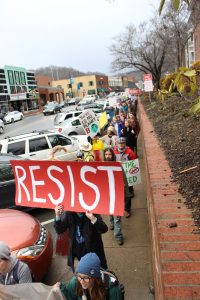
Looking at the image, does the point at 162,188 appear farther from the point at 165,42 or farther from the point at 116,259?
the point at 165,42

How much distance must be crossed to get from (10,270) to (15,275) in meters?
0.07

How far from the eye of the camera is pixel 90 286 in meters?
2.69

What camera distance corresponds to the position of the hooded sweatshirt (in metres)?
3.12

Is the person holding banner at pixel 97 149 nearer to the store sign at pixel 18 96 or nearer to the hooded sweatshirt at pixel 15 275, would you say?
the hooded sweatshirt at pixel 15 275

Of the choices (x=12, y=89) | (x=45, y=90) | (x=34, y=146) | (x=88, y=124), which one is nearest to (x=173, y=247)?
(x=88, y=124)

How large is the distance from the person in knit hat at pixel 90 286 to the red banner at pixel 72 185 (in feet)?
2.19

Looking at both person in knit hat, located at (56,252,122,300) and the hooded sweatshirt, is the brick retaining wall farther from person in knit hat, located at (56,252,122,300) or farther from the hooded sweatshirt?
the hooded sweatshirt

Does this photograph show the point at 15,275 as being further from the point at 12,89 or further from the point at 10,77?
the point at 10,77

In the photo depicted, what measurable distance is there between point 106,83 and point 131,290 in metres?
121

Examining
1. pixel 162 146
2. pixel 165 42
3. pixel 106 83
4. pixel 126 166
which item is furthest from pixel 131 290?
pixel 106 83

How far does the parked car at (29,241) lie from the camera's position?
464cm

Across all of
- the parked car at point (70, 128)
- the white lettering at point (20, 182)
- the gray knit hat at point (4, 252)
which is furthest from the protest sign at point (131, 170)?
the parked car at point (70, 128)

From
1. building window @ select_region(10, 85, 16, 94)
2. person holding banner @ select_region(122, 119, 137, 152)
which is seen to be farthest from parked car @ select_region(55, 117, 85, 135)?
building window @ select_region(10, 85, 16, 94)

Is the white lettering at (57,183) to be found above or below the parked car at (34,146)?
above
